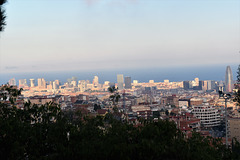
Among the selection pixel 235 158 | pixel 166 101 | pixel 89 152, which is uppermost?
pixel 89 152

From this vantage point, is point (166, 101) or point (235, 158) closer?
point (235, 158)

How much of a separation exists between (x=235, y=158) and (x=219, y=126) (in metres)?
59.9

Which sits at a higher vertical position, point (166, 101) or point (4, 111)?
point (4, 111)

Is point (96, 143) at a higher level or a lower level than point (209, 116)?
higher

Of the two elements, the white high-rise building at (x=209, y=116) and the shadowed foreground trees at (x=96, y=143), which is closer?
the shadowed foreground trees at (x=96, y=143)

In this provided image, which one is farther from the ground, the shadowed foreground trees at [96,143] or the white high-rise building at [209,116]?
the shadowed foreground trees at [96,143]

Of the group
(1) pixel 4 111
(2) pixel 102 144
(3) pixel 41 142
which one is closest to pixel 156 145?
(2) pixel 102 144

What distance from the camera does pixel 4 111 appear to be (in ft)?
45.0

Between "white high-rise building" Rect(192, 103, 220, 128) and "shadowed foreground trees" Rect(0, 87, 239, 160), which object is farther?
"white high-rise building" Rect(192, 103, 220, 128)

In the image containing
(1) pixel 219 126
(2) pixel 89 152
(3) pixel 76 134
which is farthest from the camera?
(1) pixel 219 126

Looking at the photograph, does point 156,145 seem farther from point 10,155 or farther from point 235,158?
point 10,155

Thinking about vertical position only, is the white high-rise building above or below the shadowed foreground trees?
below

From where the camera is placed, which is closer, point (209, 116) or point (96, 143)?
point (96, 143)

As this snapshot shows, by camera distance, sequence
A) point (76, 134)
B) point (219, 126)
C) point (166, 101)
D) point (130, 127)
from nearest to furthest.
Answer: point (76, 134), point (130, 127), point (219, 126), point (166, 101)
